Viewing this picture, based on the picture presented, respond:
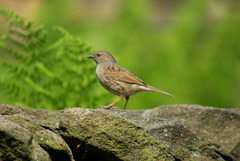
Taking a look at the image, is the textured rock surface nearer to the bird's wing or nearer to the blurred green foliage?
the bird's wing

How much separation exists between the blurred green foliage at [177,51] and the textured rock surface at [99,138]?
16.2 ft

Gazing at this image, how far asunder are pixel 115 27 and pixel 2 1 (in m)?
7.34

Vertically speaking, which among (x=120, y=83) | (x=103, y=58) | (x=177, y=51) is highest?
(x=177, y=51)

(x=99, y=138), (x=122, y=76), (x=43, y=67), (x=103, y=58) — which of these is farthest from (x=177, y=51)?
(x=99, y=138)

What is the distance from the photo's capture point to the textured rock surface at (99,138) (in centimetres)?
Answer: 297

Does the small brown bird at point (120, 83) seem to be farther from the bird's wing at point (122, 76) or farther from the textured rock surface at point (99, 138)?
the textured rock surface at point (99, 138)

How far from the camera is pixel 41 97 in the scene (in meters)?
6.75

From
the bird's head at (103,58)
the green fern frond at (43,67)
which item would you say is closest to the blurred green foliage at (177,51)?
the green fern frond at (43,67)

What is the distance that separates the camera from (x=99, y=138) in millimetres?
3660

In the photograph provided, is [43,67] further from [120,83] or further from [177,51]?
[177,51]

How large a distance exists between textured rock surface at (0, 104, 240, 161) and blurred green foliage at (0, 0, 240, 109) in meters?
4.94

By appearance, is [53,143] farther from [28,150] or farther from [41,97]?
[41,97]

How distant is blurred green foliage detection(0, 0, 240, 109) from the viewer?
10.2 meters

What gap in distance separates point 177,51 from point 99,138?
26.2 ft
